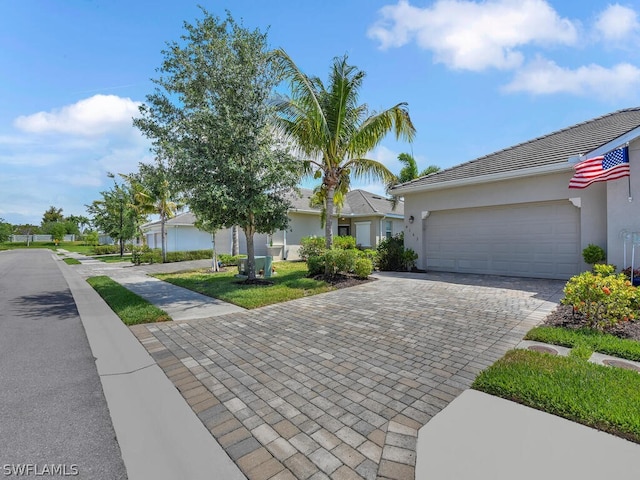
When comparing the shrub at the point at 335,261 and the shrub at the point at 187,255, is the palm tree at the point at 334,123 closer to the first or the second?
the shrub at the point at 335,261

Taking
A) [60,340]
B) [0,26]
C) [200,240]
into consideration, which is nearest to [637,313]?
[60,340]

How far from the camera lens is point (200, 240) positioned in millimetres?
26359

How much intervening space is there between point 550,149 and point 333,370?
38.9 feet

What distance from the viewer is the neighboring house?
344 inches

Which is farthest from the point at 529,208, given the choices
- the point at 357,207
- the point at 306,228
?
the point at 306,228

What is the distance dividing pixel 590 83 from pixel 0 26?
1743cm

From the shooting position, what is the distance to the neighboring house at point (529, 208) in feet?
28.7

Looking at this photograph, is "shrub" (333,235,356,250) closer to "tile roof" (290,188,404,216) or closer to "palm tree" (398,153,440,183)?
"tile roof" (290,188,404,216)

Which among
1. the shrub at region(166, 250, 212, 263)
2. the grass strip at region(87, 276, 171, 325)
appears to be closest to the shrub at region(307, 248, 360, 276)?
the grass strip at region(87, 276, 171, 325)

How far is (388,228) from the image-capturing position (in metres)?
23.5

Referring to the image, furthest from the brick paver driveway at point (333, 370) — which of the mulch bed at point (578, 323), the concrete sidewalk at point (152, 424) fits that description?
the mulch bed at point (578, 323)

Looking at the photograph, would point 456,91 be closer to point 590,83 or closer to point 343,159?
point 590,83

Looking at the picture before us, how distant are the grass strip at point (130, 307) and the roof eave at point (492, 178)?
10576 mm

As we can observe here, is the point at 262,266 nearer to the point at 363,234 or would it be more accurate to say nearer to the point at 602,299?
the point at 602,299
